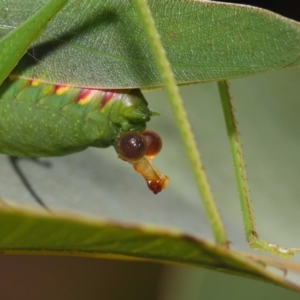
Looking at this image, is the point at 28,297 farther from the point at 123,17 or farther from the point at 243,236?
the point at 123,17

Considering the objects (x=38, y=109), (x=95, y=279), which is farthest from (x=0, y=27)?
(x=95, y=279)

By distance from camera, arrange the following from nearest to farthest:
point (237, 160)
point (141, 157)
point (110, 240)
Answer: point (110, 240), point (141, 157), point (237, 160)

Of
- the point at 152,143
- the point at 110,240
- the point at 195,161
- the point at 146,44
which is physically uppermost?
the point at 146,44

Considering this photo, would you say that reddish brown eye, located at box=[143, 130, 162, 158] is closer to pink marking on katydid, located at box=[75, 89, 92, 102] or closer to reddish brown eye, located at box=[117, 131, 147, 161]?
reddish brown eye, located at box=[117, 131, 147, 161]

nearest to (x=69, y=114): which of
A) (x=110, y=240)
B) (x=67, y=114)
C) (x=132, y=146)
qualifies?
(x=67, y=114)

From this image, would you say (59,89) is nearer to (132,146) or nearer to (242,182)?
(132,146)

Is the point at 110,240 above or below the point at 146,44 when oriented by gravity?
below

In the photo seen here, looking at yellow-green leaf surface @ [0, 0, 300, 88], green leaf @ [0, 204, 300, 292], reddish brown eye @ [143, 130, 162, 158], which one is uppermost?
yellow-green leaf surface @ [0, 0, 300, 88]

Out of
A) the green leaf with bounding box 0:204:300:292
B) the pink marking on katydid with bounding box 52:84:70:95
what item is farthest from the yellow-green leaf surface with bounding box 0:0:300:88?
the green leaf with bounding box 0:204:300:292
